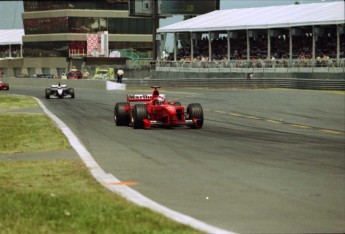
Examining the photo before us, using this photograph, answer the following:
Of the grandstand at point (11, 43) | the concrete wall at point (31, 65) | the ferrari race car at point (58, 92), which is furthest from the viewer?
the grandstand at point (11, 43)

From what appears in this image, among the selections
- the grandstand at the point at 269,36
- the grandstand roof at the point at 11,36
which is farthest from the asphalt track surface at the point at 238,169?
the grandstand roof at the point at 11,36

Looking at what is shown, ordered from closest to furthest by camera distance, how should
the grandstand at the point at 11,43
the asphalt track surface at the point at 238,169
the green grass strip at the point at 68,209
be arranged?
1. the green grass strip at the point at 68,209
2. the asphalt track surface at the point at 238,169
3. the grandstand at the point at 11,43

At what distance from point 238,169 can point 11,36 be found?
120 metres

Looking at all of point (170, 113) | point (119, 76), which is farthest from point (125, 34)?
point (170, 113)

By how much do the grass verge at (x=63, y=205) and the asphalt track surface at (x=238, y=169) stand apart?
610 mm

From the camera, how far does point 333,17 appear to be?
184 feet

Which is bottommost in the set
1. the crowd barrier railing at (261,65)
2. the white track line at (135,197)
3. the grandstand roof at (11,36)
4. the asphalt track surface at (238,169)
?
the asphalt track surface at (238,169)

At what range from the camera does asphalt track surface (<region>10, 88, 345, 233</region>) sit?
7.47 meters

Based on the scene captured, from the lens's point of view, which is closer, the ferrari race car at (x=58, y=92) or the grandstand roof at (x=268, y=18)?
the ferrari race car at (x=58, y=92)

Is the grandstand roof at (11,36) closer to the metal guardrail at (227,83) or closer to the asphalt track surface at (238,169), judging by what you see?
the metal guardrail at (227,83)

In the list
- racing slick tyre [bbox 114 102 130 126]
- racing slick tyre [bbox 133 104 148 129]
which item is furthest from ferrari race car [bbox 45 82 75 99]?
racing slick tyre [bbox 133 104 148 129]

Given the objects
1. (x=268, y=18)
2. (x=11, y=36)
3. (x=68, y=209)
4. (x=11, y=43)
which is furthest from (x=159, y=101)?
(x=11, y=36)

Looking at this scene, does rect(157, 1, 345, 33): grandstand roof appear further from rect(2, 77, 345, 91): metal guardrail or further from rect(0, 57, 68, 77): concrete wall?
rect(0, 57, 68, 77): concrete wall

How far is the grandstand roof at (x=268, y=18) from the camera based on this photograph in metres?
57.8
